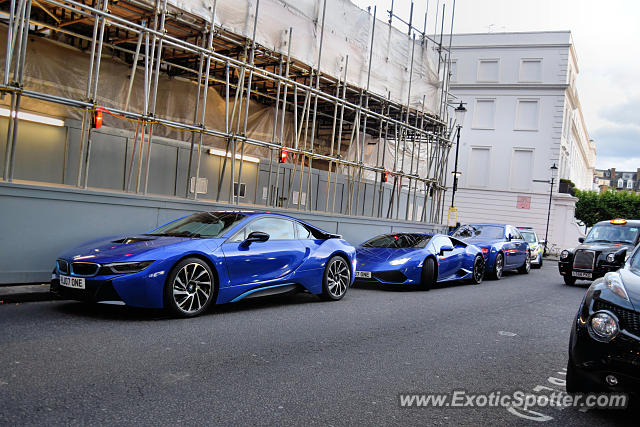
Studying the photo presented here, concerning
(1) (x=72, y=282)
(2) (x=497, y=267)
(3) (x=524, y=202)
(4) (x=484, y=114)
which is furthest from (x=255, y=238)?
(4) (x=484, y=114)

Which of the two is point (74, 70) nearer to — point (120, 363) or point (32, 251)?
point (32, 251)

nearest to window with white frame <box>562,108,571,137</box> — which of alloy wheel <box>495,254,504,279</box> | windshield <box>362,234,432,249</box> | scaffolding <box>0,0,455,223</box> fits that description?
scaffolding <box>0,0,455,223</box>

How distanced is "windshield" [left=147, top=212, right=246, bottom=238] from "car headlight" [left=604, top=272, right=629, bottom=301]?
4.79m

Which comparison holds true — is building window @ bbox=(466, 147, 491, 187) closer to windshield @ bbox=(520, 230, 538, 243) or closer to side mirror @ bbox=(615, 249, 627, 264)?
windshield @ bbox=(520, 230, 538, 243)

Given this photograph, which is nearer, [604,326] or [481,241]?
[604,326]

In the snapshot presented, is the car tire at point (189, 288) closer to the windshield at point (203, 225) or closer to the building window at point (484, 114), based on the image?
the windshield at point (203, 225)

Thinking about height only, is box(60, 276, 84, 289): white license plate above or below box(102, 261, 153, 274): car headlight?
below

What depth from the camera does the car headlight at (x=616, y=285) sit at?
397 centimetres

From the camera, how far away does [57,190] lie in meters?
8.82

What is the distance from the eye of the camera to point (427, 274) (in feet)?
38.3

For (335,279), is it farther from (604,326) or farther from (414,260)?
(604,326)

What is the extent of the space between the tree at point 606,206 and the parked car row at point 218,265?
162 ft

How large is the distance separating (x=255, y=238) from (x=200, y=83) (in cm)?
651

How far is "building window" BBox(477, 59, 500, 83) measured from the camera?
46.4m
